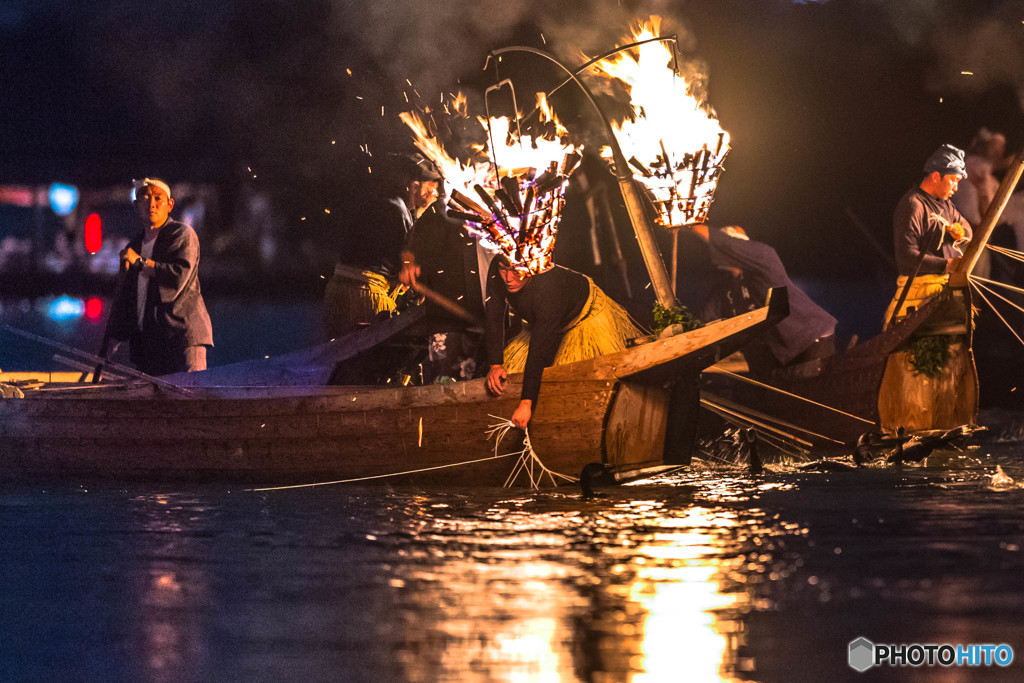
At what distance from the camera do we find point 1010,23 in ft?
34.8

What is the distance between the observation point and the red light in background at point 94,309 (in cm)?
1312

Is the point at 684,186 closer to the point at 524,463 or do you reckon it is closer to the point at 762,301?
the point at 524,463

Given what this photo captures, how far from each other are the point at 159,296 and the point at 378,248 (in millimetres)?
1708

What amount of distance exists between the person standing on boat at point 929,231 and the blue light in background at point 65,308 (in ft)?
26.8

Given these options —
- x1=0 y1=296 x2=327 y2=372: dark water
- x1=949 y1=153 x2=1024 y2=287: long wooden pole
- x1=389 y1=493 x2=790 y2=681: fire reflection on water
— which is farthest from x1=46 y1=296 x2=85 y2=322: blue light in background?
x1=949 y1=153 x2=1024 y2=287: long wooden pole

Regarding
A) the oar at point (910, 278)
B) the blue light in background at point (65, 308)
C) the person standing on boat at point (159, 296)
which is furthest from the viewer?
the blue light in background at point (65, 308)

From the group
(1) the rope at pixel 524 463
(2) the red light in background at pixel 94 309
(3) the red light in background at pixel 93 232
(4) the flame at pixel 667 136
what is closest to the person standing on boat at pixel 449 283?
(1) the rope at pixel 524 463

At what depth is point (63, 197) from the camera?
12000 millimetres

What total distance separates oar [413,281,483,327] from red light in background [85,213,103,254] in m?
4.46

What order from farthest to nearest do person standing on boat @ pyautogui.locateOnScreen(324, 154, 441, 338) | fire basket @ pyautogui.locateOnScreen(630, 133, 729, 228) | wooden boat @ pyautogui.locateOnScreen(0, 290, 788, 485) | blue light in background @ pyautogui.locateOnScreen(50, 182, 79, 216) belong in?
blue light in background @ pyautogui.locateOnScreen(50, 182, 79, 216), person standing on boat @ pyautogui.locateOnScreen(324, 154, 441, 338), wooden boat @ pyautogui.locateOnScreen(0, 290, 788, 485), fire basket @ pyautogui.locateOnScreen(630, 133, 729, 228)

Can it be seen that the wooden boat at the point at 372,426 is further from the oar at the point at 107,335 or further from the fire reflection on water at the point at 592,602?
the fire reflection on water at the point at 592,602

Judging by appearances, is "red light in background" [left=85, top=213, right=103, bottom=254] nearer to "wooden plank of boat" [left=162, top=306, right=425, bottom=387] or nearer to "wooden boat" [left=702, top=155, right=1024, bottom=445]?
"wooden plank of boat" [left=162, top=306, right=425, bottom=387]

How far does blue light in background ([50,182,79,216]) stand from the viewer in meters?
11.9

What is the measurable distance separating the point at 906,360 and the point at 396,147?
13.9 ft
